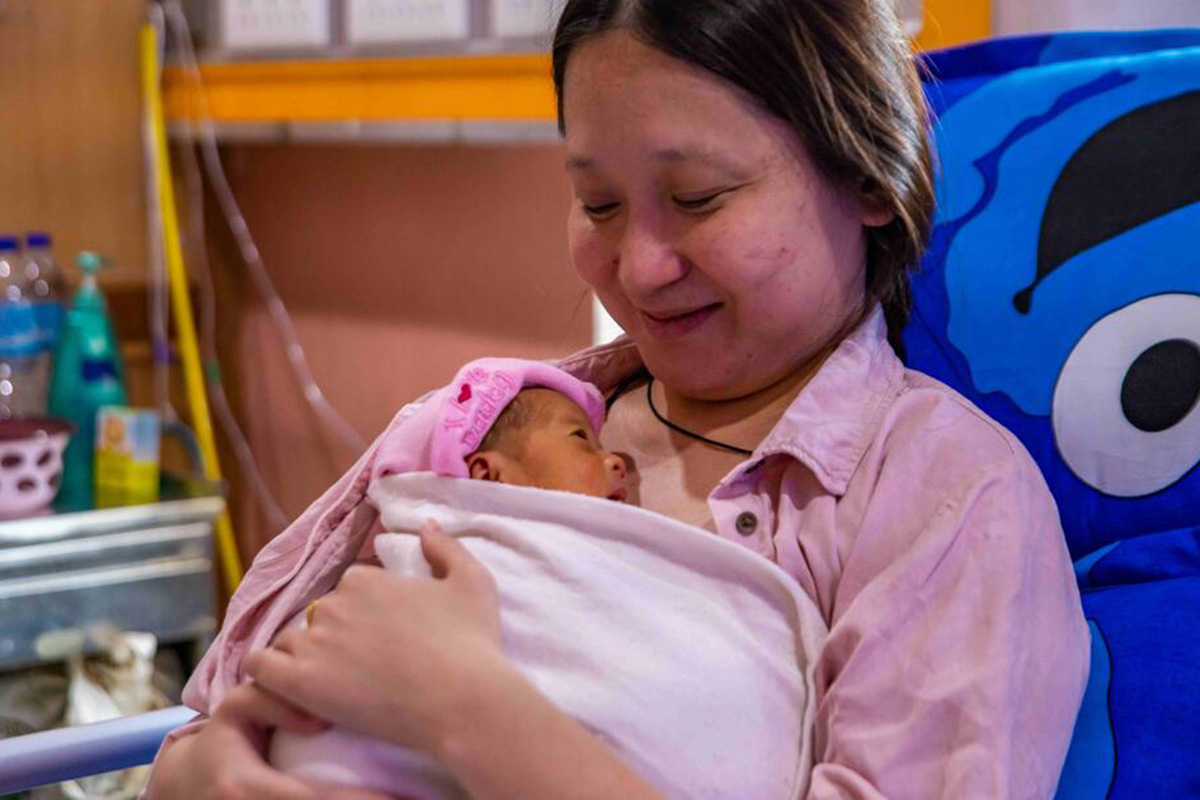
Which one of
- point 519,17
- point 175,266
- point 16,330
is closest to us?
point 519,17

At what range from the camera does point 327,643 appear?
0.87 meters

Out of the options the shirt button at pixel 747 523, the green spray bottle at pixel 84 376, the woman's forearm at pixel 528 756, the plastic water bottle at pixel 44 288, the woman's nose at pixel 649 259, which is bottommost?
the green spray bottle at pixel 84 376

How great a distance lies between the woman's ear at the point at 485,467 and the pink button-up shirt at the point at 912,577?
0.12 metres

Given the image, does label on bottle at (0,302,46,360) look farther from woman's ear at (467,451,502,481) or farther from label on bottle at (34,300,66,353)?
woman's ear at (467,451,502,481)

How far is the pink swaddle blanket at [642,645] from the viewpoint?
83 cm

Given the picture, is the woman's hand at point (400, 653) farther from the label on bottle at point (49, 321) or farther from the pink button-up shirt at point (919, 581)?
the label on bottle at point (49, 321)

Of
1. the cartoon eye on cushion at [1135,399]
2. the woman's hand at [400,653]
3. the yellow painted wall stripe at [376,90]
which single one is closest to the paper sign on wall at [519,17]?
the yellow painted wall stripe at [376,90]

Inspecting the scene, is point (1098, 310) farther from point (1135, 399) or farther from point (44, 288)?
point (44, 288)

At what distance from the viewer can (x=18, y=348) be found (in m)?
2.39

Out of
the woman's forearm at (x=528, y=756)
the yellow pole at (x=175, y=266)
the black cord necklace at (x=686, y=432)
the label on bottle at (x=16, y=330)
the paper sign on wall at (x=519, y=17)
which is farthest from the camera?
the yellow pole at (x=175, y=266)

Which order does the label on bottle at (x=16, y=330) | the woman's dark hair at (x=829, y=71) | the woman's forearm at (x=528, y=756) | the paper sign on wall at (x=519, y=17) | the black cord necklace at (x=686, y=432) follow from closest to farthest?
the woman's forearm at (x=528, y=756) < the woman's dark hair at (x=829, y=71) < the black cord necklace at (x=686, y=432) < the paper sign on wall at (x=519, y=17) < the label on bottle at (x=16, y=330)

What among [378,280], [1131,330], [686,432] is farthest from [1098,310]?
[378,280]

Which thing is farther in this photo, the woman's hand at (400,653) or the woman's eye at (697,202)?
the woman's eye at (697,202)

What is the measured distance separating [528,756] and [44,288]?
6.67ft
